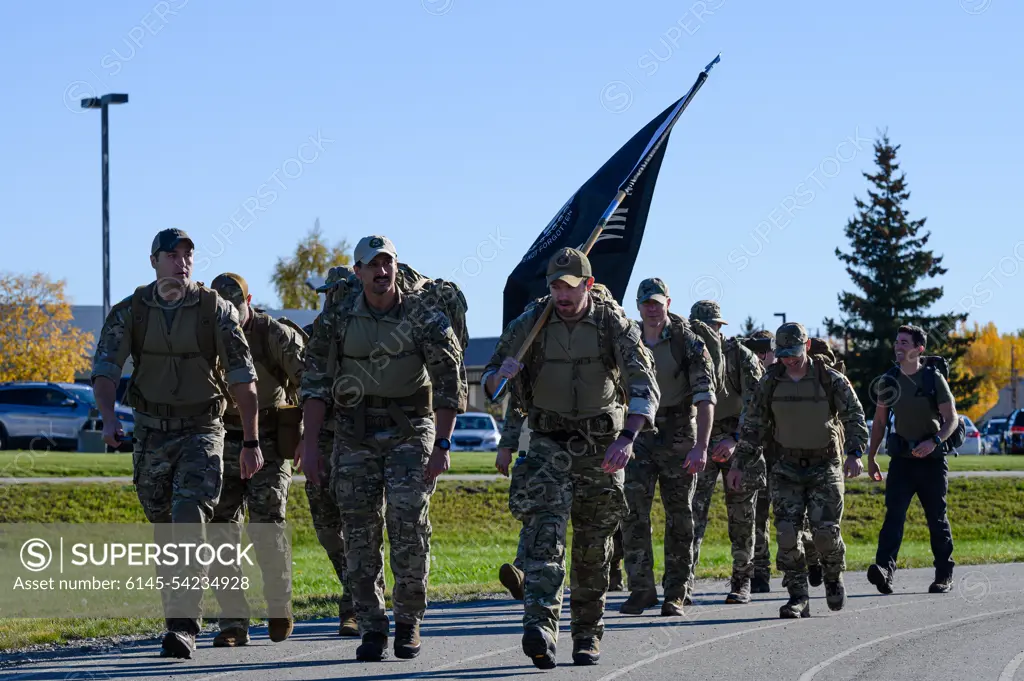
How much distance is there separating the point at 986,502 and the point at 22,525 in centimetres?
1526

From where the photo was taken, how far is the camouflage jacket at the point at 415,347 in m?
8.75

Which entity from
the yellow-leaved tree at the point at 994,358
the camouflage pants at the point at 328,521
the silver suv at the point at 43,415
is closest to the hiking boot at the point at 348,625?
the camouflage pants at the point at 328,521

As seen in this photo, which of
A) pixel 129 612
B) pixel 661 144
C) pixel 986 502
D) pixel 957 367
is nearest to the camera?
pixel 129 612

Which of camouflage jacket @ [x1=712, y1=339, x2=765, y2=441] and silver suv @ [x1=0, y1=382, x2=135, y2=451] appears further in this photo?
silver suv @ [x1=0, y1=382, x2=135, y2=451]

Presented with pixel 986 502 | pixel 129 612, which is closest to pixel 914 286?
pixel 986 502

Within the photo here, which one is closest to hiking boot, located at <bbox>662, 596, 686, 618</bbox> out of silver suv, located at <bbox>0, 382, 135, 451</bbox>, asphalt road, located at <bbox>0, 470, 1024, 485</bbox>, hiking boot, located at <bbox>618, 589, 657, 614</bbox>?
hiking boot, located at <bbox>618, 589, 657, 614</bbox>

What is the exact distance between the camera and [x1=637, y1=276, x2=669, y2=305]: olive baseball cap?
37.2 ft

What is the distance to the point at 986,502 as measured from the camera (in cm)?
2522

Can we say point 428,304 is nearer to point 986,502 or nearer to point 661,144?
point 661,144

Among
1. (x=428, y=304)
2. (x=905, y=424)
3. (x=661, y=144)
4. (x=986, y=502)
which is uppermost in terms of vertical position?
(x=661, y=144)

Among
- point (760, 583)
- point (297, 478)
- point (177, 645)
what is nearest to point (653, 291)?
point (760, 583)

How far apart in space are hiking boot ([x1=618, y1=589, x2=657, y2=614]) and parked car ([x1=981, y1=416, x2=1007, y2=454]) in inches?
1988

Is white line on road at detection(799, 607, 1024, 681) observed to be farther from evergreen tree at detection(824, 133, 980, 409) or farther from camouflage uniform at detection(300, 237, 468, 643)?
evergreen tree at detection(824, 133, 980, 409)

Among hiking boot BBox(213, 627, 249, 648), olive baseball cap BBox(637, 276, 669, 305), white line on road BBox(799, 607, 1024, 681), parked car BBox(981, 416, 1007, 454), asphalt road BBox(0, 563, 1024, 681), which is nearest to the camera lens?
asphalt road BBox(0, 563, 1024, 681)
